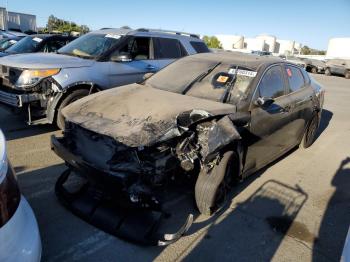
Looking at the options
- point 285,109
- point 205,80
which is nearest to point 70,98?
point 205,80

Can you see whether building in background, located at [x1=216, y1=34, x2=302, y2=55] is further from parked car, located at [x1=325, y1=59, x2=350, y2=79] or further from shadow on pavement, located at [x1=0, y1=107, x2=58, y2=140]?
shadow on pavement, located at [x1=0, y1=107, x2=58, y2=140]

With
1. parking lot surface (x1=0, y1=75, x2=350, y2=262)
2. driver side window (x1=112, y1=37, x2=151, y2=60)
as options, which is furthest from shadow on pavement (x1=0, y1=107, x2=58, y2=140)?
driver side window (x1=112, y1=37, x2=151, y2=60)

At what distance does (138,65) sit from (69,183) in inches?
137

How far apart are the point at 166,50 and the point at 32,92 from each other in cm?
328

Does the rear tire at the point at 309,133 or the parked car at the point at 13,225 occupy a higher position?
the parked car at the point at 13,225

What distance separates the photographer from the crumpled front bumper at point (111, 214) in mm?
3078

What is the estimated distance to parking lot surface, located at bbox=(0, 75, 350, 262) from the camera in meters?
3.10

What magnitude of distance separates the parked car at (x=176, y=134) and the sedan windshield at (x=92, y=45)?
2080 millimetres

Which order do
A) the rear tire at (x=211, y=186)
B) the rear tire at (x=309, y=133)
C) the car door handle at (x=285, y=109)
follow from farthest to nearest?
1. the rear tire at (x=309, y=133)
2. the car door handle at (x=285, y=109)
3. the rear tire at (x=211, y=186)

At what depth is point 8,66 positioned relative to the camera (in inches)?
225

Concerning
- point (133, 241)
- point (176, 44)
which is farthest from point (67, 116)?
point (176, 44)

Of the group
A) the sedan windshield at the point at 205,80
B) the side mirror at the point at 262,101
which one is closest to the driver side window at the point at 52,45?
the sedan windshield at the point at 205,80

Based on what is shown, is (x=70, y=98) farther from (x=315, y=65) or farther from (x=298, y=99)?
(x=315, y=65)

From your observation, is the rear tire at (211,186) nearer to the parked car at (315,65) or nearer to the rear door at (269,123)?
the rear door at (269,123)
